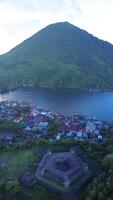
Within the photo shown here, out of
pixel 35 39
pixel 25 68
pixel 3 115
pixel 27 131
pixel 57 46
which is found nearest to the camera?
pixel 27 131

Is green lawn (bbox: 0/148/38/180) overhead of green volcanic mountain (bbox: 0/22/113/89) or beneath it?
beneath

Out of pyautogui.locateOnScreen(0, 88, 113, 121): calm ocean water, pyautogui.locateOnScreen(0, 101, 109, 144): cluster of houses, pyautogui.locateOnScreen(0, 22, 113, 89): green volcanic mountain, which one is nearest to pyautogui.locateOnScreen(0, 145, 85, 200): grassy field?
pyautogui.locateOnScreen(0, 101, 109, 144): cluster of houses

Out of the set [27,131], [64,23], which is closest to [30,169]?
[27,131]

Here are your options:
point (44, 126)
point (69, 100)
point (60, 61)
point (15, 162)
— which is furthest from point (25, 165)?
point (60, 61)

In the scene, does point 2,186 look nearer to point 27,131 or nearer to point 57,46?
point 27,131

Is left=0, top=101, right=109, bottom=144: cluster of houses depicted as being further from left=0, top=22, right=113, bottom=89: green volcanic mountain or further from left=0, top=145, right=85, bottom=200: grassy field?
left=0, top=22, right=113, bottom=89: green volcanic mountain

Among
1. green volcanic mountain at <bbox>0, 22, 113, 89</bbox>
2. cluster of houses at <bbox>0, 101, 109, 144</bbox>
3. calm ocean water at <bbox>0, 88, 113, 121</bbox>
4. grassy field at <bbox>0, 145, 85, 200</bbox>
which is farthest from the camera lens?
green volcanic mountain at <bbox>0, 22, 113, 89</bbox>

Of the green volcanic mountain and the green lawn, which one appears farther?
the green volcanic mountain

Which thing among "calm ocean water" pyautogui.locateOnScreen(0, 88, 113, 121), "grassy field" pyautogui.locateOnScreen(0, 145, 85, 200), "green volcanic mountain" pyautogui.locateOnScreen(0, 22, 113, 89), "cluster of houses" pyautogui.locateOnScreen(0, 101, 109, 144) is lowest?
"grassy field" pyautogui.locateOnScreen(0, 145, 85, 200)
